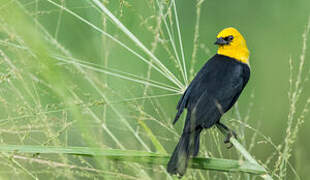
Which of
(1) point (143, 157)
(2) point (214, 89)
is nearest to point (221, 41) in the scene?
(2) point (214, 89)

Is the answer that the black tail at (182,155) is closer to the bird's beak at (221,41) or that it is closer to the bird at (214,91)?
the bird at (214,91)

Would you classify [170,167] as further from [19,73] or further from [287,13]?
[287,13]

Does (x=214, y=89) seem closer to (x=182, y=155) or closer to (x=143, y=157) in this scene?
(x=182, y=155)

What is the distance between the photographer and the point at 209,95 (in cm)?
243

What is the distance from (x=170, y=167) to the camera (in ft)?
5.29

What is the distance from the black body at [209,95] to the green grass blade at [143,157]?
6.2 inches

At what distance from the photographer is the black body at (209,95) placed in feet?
6.66

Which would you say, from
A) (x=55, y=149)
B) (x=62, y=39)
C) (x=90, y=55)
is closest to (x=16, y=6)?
(x=55, y=149)

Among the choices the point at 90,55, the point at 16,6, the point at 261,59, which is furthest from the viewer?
the point at 261,59

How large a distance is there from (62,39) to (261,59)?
262 centimetres

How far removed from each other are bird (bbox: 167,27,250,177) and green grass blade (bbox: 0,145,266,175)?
0.10 meters

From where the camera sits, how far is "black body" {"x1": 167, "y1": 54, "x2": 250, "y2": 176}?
6.66 ft

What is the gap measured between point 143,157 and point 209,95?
996mm

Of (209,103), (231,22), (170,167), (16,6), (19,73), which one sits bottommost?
(170,167)
